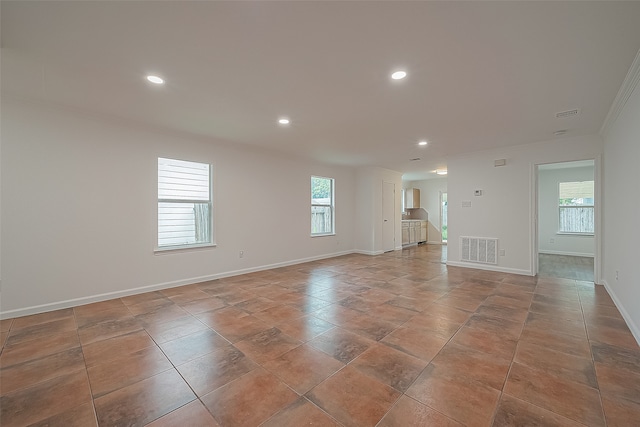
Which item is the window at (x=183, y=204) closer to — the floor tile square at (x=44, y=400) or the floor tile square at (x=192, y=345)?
the floor tile square at (x=192, y=345)

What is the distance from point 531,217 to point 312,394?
17.4 feet

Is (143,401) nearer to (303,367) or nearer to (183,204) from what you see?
(303,367)

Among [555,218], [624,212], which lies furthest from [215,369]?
[555,218]

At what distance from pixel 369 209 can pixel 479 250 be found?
293cm

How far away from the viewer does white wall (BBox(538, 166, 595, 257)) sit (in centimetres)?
715

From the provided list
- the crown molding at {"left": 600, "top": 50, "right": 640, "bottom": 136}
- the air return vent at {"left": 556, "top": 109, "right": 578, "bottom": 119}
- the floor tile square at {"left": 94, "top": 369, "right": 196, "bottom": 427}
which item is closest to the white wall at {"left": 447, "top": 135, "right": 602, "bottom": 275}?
the crown molding at {"left": 600, "top": 50, "right": 640, "bottom": 136}

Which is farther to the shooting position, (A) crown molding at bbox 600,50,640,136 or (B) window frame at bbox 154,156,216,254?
(B) window frame at bbox 154,156,216,254

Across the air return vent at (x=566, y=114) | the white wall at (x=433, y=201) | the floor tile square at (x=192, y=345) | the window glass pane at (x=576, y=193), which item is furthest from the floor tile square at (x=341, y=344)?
the white wall at (x=433, y=201)

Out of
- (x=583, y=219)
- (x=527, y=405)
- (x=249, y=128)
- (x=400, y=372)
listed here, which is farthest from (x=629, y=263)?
(x=583, y=219)

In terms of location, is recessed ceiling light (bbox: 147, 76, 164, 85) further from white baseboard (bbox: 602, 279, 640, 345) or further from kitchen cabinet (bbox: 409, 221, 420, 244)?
kitchen cabinet (bbox: 409, 221, 420, 244)

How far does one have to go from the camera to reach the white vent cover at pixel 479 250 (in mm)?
5383

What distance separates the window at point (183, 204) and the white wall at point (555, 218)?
914 cm

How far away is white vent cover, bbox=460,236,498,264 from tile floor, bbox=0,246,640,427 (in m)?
1.67

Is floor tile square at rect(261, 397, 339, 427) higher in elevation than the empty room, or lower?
lower
